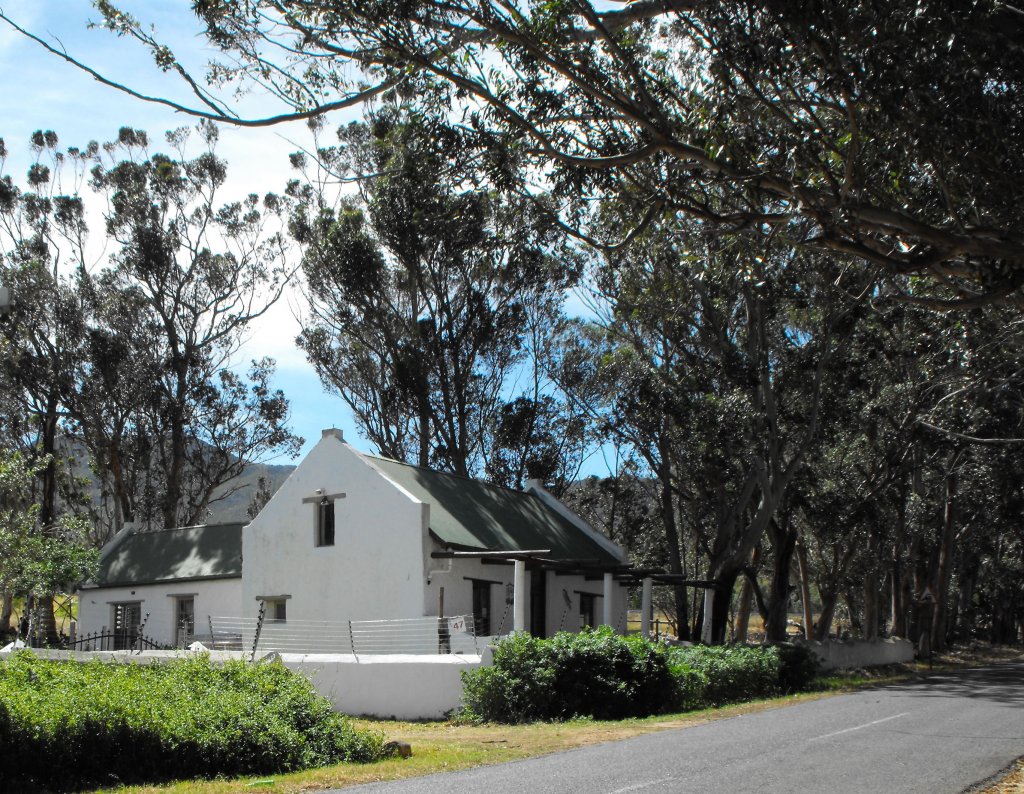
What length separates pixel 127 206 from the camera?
46219mm

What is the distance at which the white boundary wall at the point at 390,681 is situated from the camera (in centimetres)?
2009

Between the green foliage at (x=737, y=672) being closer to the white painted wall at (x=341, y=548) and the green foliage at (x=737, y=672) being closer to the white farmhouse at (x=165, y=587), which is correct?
the white painted wall at (x=341, y=548)

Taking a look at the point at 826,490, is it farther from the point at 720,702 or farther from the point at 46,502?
the point at 46,502

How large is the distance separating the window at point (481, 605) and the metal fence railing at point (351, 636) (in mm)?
2634

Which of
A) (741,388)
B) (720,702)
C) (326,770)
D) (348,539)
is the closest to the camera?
(326,770)

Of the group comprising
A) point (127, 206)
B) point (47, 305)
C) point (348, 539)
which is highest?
point (127, 206)

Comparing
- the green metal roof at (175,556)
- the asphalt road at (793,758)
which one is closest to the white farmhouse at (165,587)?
the green metal roof at (175,556)

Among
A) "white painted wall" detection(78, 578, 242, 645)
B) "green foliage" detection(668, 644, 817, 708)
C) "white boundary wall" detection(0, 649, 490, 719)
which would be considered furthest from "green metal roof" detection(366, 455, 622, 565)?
"white painted wall" detection(78, 578, 242, 645)

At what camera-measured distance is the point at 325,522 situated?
98.2ft

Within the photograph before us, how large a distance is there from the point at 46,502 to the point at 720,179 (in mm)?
41912

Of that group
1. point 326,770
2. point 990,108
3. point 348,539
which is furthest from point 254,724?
point 348,539

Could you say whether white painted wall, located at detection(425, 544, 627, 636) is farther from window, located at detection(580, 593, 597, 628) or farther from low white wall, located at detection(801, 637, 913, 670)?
low white wall, located at detection(801, 637, 913, 670)

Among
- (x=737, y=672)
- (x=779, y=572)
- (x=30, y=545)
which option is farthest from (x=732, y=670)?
(x=30, y=545)

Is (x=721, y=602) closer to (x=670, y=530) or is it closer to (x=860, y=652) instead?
(x=670, y=530)
